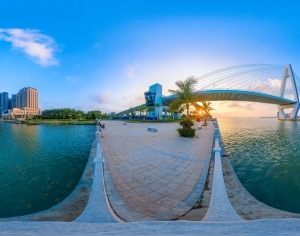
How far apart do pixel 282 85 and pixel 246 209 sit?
76371 millimetres

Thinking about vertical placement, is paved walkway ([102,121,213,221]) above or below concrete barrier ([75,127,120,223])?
below

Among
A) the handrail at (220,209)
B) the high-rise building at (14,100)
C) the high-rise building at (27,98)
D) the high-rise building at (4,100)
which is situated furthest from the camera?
the high-rise building at (4,100)

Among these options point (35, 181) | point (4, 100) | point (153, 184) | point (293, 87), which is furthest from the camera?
point (4, 100)

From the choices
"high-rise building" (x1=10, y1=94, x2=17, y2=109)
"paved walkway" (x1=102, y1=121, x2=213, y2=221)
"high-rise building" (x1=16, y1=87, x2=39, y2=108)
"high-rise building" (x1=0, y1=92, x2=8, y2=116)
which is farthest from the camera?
"high-rise building" (x1=0, y1=92, x2=8, y2=116)

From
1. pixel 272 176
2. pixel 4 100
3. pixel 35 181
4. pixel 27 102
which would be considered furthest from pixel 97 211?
pixel 4 100

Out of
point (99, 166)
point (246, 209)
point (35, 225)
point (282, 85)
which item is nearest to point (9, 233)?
point (35, 225)

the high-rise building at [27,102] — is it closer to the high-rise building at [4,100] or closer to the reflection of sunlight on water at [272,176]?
the high-rise building at [4,100]

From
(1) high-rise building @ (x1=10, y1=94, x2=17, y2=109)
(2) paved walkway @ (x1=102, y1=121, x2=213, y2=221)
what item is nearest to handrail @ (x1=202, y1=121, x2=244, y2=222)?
(2) paved walkway @ (x1=102, y1=121, x2=213, y2=221)

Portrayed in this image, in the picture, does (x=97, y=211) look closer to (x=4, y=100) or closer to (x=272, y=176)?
(x=272, y=176)

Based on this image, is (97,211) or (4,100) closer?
(97,211)

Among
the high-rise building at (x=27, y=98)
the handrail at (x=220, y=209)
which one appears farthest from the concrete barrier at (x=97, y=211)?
the high-rise building at (x=27, y=98)

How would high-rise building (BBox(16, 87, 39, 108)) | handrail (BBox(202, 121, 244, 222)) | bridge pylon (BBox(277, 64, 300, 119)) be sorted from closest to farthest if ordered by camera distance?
handrail (BBox(202, 121, 244, 222))
bridge pylon (BBox(277, 64, 300, 119))
high-rise building (BBox(16, 87, 39, 108))

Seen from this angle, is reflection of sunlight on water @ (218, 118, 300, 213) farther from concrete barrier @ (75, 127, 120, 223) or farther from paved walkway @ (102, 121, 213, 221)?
concrete barrier @ (75, 127, 120, 223)

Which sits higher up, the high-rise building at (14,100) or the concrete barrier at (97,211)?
the high-rise building at (14,100)
